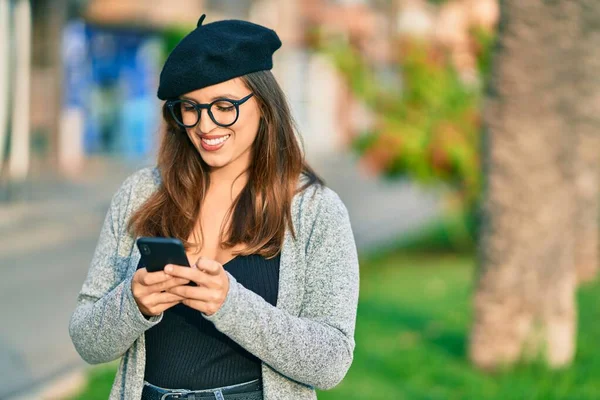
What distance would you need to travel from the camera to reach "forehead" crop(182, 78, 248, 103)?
2129 mm

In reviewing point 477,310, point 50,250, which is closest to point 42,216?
point 50,250

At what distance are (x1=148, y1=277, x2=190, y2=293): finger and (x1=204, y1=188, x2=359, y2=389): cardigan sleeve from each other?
10 cm

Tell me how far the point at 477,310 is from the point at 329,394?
1151 millimetres

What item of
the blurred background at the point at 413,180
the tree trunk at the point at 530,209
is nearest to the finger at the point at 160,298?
the blurred background at the point at 413,180

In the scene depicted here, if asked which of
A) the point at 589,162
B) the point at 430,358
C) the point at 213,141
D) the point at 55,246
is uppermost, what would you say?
the point at 213,141

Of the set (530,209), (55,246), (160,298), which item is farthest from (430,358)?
(55,246)

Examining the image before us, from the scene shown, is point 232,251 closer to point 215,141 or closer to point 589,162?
point 215,141

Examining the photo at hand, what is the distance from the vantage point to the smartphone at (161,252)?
1.82 metres

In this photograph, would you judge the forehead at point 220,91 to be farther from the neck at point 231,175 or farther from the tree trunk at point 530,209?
the tree trunk at point 530,209

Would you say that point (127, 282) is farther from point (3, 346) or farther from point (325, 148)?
point (325, 148)

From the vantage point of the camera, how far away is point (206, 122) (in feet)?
7.08

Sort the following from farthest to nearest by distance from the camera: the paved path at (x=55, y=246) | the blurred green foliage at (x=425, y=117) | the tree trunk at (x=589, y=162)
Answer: the blurred green foliage at (x=425, y=117) → the tree trunk at (x=589, y=162) → the paved path at (x=55, y=246)

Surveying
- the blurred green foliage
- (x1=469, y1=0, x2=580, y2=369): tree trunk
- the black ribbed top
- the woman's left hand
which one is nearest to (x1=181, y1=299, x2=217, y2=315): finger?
the woman's left hand

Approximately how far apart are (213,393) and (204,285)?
35 cm
